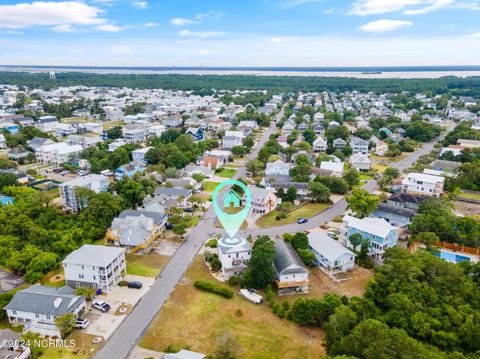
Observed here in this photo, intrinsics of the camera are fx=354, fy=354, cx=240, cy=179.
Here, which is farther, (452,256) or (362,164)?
(362,164)

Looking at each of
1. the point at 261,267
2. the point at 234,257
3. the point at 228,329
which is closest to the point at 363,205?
the point at 261,267

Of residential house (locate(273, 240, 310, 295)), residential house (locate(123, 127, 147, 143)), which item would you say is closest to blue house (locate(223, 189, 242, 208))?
residential house (locate(273, 240, 310, 295))

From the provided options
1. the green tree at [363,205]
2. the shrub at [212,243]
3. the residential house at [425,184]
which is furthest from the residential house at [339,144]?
the shrub at [212,243]

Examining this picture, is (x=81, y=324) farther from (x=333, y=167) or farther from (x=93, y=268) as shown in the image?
(x=333, y=167)

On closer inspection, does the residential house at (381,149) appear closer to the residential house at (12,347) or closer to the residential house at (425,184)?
the residential house at (425,184)

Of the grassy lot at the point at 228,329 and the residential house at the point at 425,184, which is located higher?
the residential house at the point at 425,184

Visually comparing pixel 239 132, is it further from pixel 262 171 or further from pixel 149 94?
pixel 149 94

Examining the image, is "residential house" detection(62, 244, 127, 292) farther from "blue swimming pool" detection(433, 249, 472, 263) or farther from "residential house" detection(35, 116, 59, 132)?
"residential house" detection(35, 116, 59, 132)
